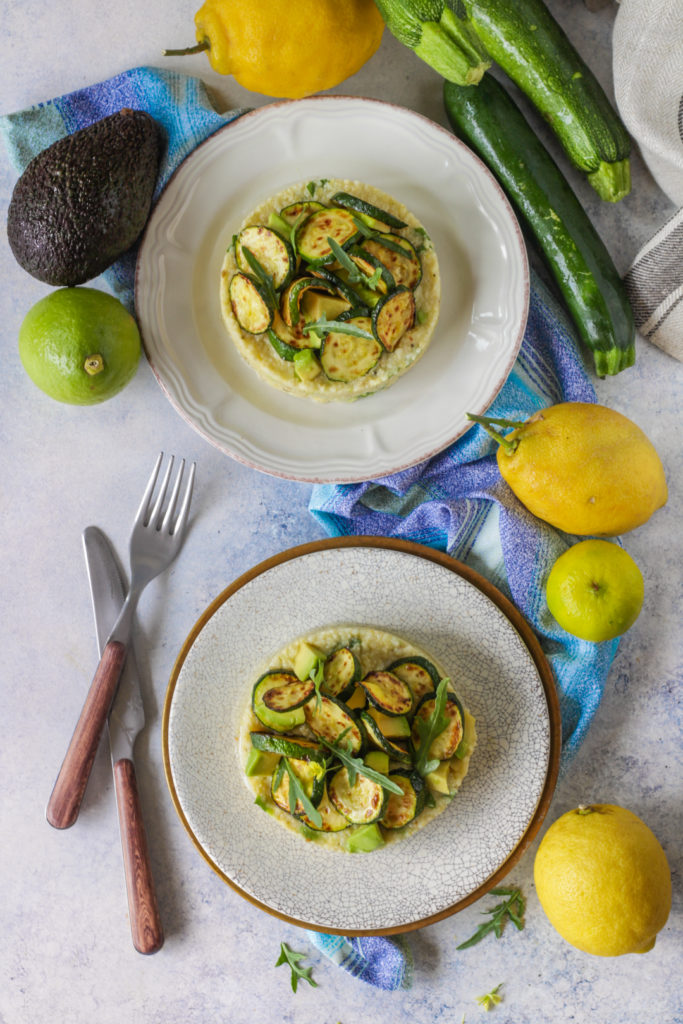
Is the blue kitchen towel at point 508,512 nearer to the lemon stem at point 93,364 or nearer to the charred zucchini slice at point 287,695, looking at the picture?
the charred zucchini slice at point 287,695

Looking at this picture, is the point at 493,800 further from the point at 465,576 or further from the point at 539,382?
the point at 539,382

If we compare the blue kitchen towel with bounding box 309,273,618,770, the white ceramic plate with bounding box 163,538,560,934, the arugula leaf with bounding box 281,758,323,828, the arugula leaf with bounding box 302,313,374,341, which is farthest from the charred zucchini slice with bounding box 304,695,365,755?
the arugula leaf with bounding box 302,313,374,341

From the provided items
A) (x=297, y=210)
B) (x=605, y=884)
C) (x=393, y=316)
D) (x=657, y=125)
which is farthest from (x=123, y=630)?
(x=657, y=125)

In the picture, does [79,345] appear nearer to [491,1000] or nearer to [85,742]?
[85,742]

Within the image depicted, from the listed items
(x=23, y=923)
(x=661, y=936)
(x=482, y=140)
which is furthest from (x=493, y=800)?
(x=482, y=140)

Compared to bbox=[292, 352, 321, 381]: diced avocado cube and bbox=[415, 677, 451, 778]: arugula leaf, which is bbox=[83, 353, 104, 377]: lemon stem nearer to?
bbox=[292, 352, 321, 381]: diced avocado cube

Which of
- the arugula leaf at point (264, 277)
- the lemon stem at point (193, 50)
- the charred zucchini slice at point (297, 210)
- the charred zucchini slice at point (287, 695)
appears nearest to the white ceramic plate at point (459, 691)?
the charred zucchini slice at point (287, 695)
